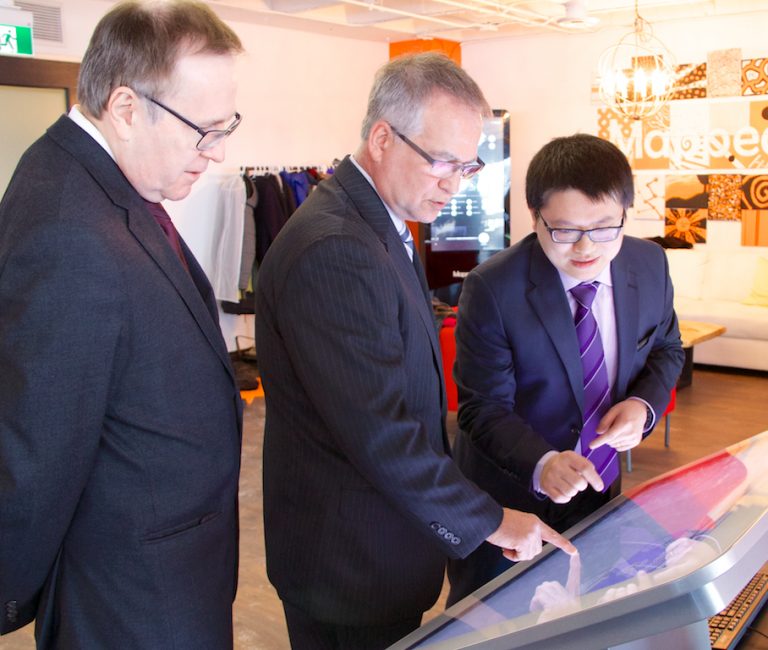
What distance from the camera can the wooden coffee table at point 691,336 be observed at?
6930mm

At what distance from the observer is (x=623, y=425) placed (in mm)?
2002

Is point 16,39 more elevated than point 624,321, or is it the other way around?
point 16,39

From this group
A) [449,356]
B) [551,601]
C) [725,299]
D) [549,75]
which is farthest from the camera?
[549,75]

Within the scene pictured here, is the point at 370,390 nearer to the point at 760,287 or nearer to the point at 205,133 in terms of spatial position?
the point at 205,133

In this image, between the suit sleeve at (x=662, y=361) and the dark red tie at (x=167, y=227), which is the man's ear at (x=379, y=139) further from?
the suit sleeve at (x=662, y=361)

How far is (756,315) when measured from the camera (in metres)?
8.10

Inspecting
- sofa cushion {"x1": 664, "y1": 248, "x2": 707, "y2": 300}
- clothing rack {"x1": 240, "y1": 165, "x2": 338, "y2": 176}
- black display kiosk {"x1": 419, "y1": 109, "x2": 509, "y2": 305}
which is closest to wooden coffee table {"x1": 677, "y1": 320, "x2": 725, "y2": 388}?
sofa cushion {"x1": 664, "y1": 248, "x2": 707, "y2": 300}

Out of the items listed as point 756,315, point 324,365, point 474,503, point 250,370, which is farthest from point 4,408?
point 756,315

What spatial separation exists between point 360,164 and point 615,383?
846 mm

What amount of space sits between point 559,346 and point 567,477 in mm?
393

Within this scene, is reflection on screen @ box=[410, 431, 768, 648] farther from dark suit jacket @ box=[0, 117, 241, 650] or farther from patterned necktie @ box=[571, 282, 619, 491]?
dark suit jacket @ box=[0, 117, 241, 650]

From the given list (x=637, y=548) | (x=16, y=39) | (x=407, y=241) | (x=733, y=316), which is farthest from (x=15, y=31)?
(x=733, y=316)

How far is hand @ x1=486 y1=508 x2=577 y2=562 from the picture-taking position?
1.54 m

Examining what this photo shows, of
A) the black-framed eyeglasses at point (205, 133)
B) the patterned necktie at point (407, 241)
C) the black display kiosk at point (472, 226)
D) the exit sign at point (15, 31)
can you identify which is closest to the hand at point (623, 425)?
the patterned necktie at point (407, 241)
